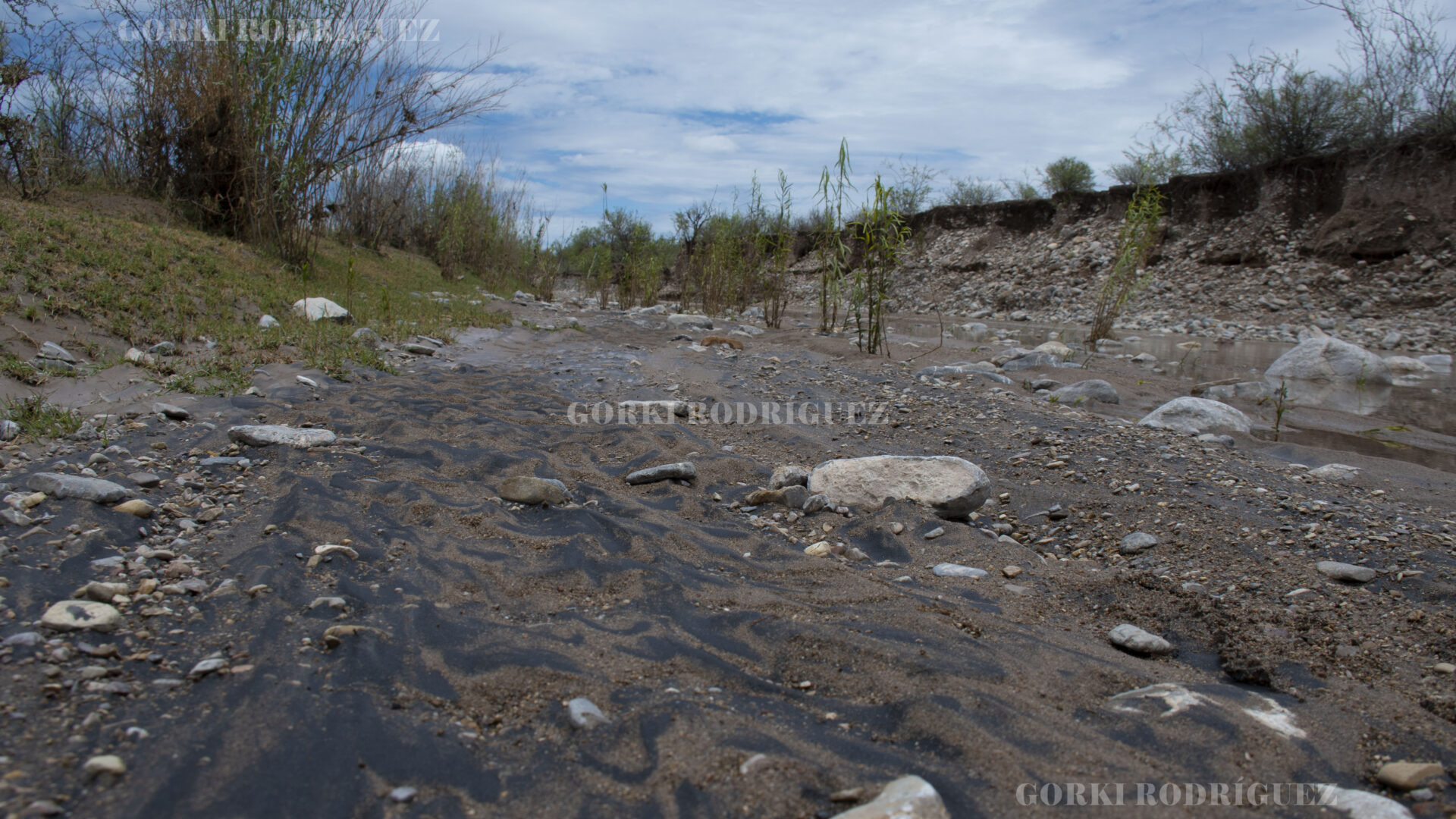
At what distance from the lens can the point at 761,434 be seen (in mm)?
4332

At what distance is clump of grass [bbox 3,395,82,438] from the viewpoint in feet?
10.1

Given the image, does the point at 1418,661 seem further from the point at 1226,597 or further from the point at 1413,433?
the point at 1413,433

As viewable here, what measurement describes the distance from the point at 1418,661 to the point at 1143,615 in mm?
618

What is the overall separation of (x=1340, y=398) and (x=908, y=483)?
5.11 metres

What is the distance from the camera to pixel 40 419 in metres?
3.18

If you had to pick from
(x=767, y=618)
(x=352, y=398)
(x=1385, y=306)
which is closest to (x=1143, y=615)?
(x=767, y=618)

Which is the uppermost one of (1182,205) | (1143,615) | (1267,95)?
(1267,95)

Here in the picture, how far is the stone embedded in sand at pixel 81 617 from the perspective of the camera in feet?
5.44

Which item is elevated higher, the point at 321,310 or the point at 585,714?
the point at 321,310

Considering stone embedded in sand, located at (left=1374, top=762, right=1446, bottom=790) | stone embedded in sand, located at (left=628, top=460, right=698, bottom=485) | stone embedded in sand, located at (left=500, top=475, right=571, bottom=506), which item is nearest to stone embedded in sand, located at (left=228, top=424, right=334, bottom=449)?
stone embedded in sand, located at (left=500, top=475, right=571, bottom=506)

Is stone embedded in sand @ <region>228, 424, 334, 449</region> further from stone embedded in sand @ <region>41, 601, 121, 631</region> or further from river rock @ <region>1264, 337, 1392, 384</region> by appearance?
river rock @ <region>1264, 337, 1392, 384</region>

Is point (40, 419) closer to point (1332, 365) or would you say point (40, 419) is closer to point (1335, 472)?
point (1335, 472)

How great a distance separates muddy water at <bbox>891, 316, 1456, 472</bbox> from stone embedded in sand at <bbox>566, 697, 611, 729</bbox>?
4731 mm

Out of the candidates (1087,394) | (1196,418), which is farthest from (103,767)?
(1087,394)
